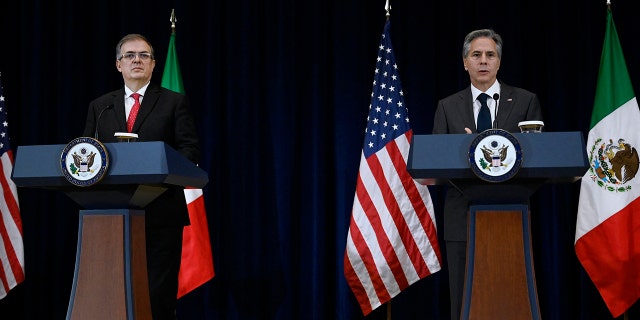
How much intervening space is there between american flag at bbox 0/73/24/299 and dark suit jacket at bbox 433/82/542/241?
2918mm

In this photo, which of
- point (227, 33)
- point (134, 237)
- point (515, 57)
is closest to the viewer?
point (134, 237)

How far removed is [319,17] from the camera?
4.65 m

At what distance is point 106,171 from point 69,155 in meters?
0.15

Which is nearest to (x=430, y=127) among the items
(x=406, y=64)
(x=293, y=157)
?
(x=406, y=64)

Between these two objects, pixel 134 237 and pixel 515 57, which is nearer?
pixel 134 237

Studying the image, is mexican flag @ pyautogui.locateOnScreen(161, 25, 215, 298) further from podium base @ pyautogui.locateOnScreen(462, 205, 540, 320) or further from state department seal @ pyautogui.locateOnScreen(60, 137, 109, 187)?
podium base @ pyautogui.locateOnScreen(462, 205, 540, 320)

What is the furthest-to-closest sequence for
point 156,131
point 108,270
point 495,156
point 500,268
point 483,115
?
point 156,131
point 483,115
point 108,270
point 500,268
point 495,156

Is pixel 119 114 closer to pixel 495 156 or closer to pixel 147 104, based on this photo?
pixel 147 104

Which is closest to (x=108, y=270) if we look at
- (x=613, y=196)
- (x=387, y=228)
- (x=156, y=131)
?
(x=156, y=131)

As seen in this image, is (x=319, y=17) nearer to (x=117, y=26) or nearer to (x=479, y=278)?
(x=117, y=26)

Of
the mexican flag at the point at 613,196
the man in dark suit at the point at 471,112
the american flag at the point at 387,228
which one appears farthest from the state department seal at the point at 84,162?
Answer: the mexican flag at the point at 613,196

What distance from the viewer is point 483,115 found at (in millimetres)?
2693

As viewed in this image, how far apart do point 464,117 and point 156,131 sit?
127 cm

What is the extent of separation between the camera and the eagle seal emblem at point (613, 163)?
150 inches
